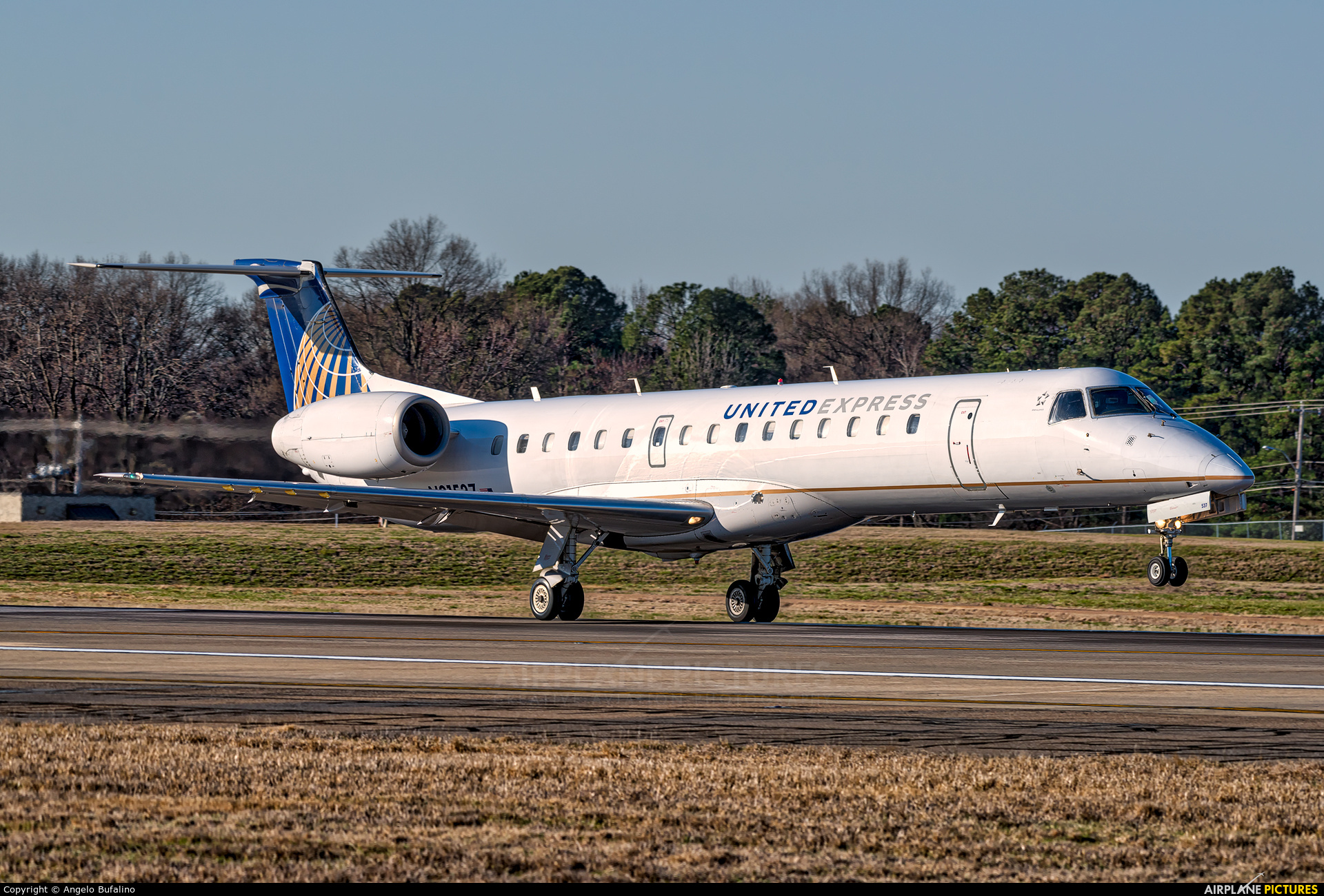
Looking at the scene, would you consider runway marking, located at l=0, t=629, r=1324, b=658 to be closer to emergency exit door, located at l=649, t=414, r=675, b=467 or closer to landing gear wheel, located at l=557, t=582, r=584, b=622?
landing gear wheel, located at l=557, t=582, r=584, b=622

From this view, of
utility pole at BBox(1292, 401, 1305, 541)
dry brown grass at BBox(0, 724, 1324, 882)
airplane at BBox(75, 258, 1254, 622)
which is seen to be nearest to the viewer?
dry brown grass at BBox(0, 724, 1324, 882)

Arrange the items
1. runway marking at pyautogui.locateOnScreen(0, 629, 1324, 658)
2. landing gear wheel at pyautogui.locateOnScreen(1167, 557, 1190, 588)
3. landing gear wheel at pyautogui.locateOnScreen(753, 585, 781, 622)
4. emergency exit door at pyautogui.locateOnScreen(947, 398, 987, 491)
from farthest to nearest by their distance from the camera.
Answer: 1. landing gear wheel at pyautogui.locateOnScreen(753, 585, 781, 622)
2. emergency exit door at pyautogui.locateOnScreen(947, 398, 987, 491)
3. landing gear wheel at pyautogui.locateOnScreen(1167, 557, 1190, 588)
4. runway marking at pyautogui.locateOnScreen(0, 629, 1324, 658)

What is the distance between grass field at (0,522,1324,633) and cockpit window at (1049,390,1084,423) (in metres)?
11.3

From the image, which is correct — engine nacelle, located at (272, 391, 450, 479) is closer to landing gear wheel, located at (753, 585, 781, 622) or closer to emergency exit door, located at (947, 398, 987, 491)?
landing gear wheel, located at (753, 585, 781, 622)

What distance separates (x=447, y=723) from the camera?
12125mm

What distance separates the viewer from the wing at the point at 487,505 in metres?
25.4

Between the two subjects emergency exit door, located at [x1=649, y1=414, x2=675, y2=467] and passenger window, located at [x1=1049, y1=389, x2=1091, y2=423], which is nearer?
passenger window, located at [x1=1049, y1=389, x2=1091, y2=423]

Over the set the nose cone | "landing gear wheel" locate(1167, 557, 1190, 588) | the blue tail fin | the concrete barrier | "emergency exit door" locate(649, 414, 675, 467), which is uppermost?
the blue tail fin

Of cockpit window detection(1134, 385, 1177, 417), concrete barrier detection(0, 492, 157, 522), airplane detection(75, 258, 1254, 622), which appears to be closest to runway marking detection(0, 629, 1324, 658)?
airplane detection(75, 258, 1254, 622)

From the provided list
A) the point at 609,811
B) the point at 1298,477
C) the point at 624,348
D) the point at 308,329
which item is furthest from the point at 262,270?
the point at 624,348

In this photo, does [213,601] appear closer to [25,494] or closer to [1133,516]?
[25,494]

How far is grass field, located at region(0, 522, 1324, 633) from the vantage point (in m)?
36.3

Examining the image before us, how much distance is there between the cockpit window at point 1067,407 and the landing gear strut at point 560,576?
7.92 metres

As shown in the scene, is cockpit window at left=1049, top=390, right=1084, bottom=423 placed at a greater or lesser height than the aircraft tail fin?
lesser
